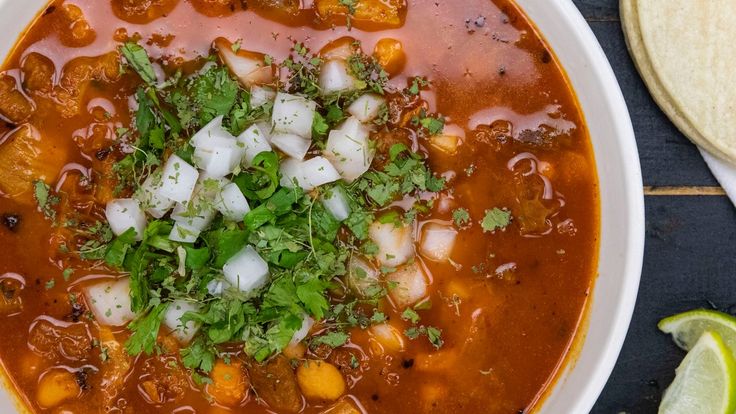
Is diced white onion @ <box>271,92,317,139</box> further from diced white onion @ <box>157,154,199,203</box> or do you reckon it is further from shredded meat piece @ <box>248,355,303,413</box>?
shredded meat piece @ <box>248,355,303,413</box>

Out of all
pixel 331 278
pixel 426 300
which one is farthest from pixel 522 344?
pixel 331 278

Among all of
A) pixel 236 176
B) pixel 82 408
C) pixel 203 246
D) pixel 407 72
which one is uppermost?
pixel 407 72

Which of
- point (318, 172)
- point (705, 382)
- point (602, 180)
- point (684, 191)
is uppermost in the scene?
point (318, 172)

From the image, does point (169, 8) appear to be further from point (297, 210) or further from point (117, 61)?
point (297, 210)

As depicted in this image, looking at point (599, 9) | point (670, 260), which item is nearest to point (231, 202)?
point (599, 9)

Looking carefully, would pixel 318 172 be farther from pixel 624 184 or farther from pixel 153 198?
pixel 624 184

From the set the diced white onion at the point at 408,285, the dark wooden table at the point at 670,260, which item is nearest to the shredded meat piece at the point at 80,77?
the diced white onion at the point at 408,285
